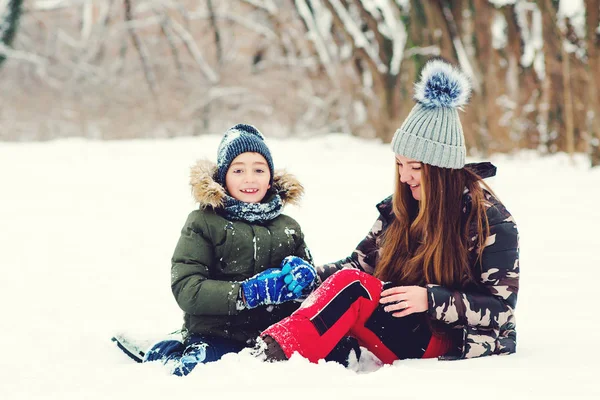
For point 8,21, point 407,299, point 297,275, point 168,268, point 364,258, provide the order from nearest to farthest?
1. point 407,299
2. point 297,275
3. point 364,258
4. point 168,268
5. point 8,21

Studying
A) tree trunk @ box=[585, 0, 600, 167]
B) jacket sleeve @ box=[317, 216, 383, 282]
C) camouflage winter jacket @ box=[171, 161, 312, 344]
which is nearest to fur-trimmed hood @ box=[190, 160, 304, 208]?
camouflage winter jacket @ box=[171, 161, 312, 344]

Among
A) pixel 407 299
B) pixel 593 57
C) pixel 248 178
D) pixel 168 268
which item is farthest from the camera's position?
pixel 593 57

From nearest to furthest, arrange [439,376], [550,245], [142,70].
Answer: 1. [439,376]
2. [550,245]
3. [142,70]

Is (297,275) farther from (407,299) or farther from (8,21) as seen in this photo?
(8,21)

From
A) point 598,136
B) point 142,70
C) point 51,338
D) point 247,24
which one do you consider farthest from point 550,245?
point 142,70

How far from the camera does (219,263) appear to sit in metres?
2.74

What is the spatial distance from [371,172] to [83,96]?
43.5 ft

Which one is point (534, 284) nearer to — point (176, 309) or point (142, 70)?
point (176, 309)

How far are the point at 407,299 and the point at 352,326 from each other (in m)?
0.25

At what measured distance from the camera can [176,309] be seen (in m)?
3.80

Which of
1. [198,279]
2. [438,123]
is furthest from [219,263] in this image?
[438,123]

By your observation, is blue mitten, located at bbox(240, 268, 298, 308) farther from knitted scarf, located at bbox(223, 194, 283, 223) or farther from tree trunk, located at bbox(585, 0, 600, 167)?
tree trunk, located at bbox(585, 0, 600, 167)

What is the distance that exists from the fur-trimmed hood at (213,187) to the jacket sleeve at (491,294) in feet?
2.53

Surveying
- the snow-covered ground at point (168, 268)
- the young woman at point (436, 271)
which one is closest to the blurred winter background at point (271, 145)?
the snow-covered ground at point (168, 268)
